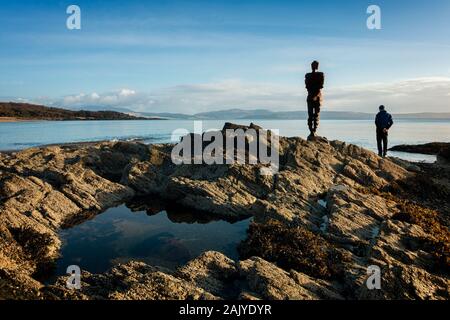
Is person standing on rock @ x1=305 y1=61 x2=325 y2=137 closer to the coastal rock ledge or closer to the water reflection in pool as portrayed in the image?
the coastal rock ledge

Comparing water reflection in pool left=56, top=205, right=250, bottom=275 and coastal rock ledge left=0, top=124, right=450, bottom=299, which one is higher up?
coastal rock ledge left=0, top=124, right=450, bottom=299

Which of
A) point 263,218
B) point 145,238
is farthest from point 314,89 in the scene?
point 145,238

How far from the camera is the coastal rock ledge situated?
10484 mm

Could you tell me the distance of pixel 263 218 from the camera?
16.9m

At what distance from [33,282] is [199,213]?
1034cm

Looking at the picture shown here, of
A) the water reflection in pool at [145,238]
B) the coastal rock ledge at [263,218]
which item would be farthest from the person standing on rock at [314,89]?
the water reflection in pool at [145,238]

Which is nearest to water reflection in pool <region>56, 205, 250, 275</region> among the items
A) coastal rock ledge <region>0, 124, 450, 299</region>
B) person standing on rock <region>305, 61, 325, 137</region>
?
coastal rock ledge <region>0, 124, 450, 299</region>

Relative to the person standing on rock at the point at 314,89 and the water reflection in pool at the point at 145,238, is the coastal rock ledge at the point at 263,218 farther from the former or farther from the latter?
the person standing on rock at the point at 314,89

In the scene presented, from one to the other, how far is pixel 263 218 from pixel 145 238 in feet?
17.9

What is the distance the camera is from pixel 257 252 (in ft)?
44.6

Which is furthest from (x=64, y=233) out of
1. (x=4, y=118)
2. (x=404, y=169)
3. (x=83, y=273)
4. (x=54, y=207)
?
(x=4, y=118)

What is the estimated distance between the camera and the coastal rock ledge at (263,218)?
1048 cm

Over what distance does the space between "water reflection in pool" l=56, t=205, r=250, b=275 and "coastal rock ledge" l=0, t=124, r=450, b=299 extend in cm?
77
